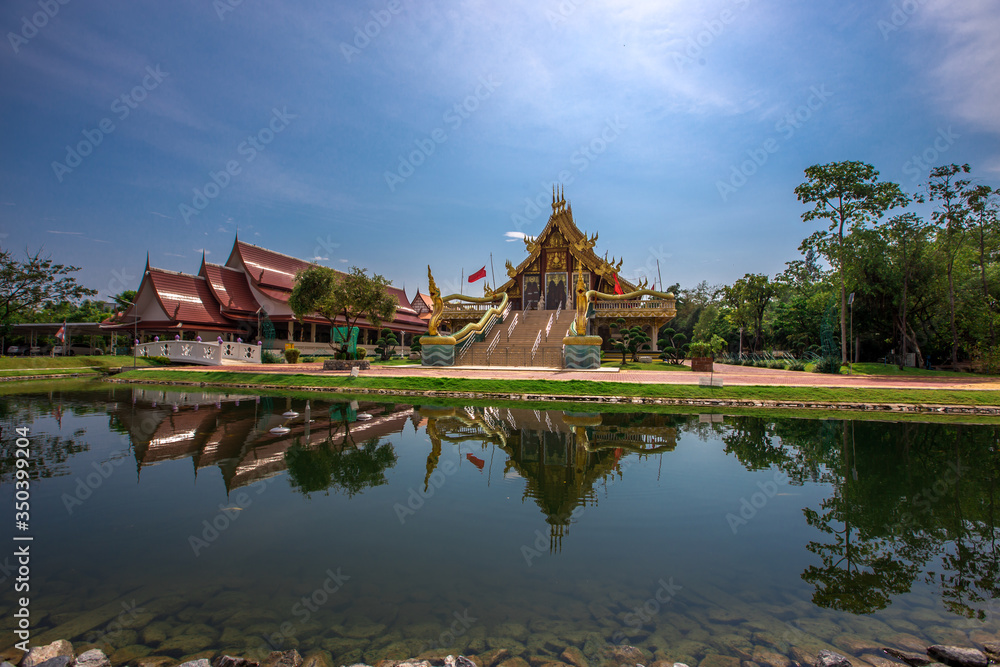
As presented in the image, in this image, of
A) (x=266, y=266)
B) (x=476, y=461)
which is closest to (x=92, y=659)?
(x=476, y=461)

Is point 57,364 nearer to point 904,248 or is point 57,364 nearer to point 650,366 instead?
point 650,366

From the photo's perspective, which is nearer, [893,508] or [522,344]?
[893,508]

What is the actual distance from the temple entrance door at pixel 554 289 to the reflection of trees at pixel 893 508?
25.2 meters

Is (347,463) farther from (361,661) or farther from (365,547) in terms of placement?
(361,661)

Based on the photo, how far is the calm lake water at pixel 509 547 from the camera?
3186 millimetres

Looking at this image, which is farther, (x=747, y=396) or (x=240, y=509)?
(x=747, y=396)

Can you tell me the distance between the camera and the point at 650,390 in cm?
1564

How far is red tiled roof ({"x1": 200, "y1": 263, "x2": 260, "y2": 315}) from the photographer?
33281mm

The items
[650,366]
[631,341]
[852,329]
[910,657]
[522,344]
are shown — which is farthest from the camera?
[852,329]

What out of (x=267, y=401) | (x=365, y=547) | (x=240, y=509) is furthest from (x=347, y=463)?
(x=267, y=401)

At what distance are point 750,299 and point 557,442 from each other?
94.5ft

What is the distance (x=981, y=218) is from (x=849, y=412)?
682 inches

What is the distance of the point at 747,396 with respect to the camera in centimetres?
1508

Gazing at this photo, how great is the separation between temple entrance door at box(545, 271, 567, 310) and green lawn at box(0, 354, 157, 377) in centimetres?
2510
